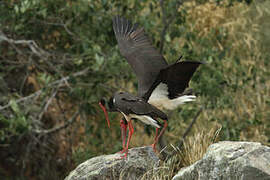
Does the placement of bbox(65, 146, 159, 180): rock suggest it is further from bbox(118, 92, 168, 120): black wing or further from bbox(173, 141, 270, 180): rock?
bbox(173, 141, 270, 180): rock

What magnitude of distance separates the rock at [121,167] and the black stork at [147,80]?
11 cm

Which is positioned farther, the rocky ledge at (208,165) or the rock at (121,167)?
the rock at (121,167)

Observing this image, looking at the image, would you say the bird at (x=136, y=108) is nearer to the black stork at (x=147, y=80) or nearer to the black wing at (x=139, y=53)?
the black stork at (x=147, y=80)

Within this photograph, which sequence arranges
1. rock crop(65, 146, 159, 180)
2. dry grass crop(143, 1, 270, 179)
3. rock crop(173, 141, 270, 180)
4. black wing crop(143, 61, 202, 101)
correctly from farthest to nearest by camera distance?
dry grass crop(143, 1, 270, 179), rock crop(65, 146, 159, 180), black wing crop(143, 61, 202, 101), rock crop(173, 141, 270, 180)

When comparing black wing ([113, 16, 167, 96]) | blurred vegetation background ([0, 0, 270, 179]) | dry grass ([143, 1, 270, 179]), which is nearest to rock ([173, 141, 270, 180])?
blurred vegetation background ([0, 0, 270, 179])

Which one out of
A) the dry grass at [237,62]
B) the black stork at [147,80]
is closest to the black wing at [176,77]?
the black stork at [147,80]

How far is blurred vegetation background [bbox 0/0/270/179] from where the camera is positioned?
5.80 m

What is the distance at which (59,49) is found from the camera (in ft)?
23.6

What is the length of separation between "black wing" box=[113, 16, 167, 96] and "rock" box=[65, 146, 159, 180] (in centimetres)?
57

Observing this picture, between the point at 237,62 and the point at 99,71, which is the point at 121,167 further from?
the point at 237,62

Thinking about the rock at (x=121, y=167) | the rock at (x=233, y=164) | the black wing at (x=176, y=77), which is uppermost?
the black wing at (x=176, y=77)

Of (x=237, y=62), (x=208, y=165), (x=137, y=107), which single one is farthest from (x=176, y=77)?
(x=237, y=62)

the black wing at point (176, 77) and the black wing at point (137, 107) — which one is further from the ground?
the black wing at point (176, 77)

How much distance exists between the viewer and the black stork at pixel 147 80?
4102 mm
